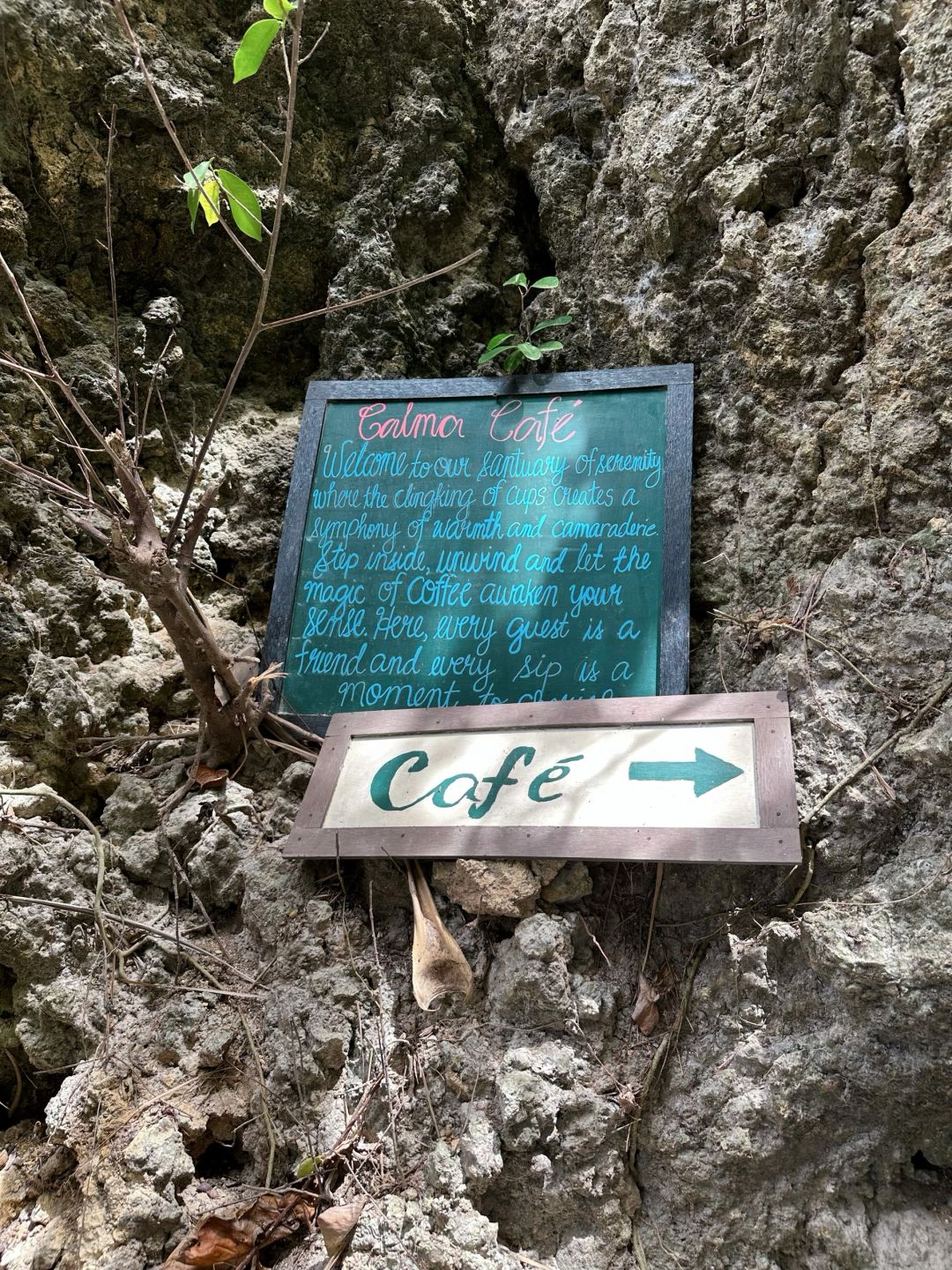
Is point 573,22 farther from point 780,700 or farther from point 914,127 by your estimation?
point 780,700

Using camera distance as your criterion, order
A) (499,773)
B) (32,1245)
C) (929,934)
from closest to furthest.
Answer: (929,934) < (32,1245) < (499,773)

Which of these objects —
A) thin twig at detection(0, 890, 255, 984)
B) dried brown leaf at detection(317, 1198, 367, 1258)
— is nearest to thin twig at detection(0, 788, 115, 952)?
thin twig at detection(0, 890, 255, 984)

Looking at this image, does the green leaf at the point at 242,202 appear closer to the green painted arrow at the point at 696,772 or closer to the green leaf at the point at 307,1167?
the green painted arrow at the point at 696,772

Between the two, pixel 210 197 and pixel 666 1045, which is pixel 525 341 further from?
pixel 666 1045

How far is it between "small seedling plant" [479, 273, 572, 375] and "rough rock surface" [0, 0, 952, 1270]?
0.10 metres

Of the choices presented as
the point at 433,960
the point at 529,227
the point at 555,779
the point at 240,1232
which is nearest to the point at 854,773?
the point at 555,779

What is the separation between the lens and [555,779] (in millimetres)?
1783

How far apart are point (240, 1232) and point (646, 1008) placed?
781 millimetres

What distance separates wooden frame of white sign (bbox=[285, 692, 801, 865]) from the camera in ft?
5.14

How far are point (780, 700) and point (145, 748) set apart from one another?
1.56m

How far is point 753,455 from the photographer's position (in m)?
2.22

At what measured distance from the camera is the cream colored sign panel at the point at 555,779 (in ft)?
5.44

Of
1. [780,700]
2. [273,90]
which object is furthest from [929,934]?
[273,90]

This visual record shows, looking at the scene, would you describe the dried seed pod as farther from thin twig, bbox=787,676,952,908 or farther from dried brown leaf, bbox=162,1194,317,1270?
thin twig, bbox=787,676,952,908
